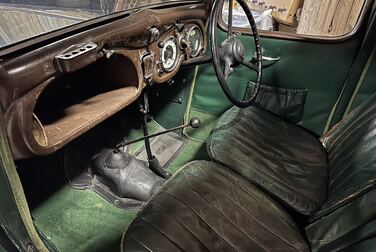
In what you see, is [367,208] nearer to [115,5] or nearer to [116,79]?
[116,79]

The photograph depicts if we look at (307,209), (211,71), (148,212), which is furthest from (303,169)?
(211,71)

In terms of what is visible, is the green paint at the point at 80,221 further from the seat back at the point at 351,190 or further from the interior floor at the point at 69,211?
the seat back at the point at 351,190

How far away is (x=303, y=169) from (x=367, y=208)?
56 centimetres

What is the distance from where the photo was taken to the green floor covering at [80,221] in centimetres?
137

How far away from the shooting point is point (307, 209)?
44.8 inches

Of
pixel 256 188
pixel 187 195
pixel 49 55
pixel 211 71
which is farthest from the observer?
pixel 211 71

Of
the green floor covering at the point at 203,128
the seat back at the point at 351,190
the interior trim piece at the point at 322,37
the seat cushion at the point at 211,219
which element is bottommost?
the green floor covering at the point at 203,128

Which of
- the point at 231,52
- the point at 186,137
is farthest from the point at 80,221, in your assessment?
the point at 231,52

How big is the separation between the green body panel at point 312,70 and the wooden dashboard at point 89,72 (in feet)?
1.46

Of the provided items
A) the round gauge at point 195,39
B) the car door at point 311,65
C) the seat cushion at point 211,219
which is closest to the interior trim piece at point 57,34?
the round gauge at point 195,39

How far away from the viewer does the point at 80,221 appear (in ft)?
4.83

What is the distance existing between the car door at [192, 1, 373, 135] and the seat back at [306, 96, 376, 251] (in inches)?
9.4

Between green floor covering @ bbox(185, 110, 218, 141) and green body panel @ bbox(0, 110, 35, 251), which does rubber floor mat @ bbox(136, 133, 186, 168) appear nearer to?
green floor covering @ bbox(185, 110, 218, 141)

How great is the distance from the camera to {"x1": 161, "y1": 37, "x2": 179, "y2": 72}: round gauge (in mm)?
1380
